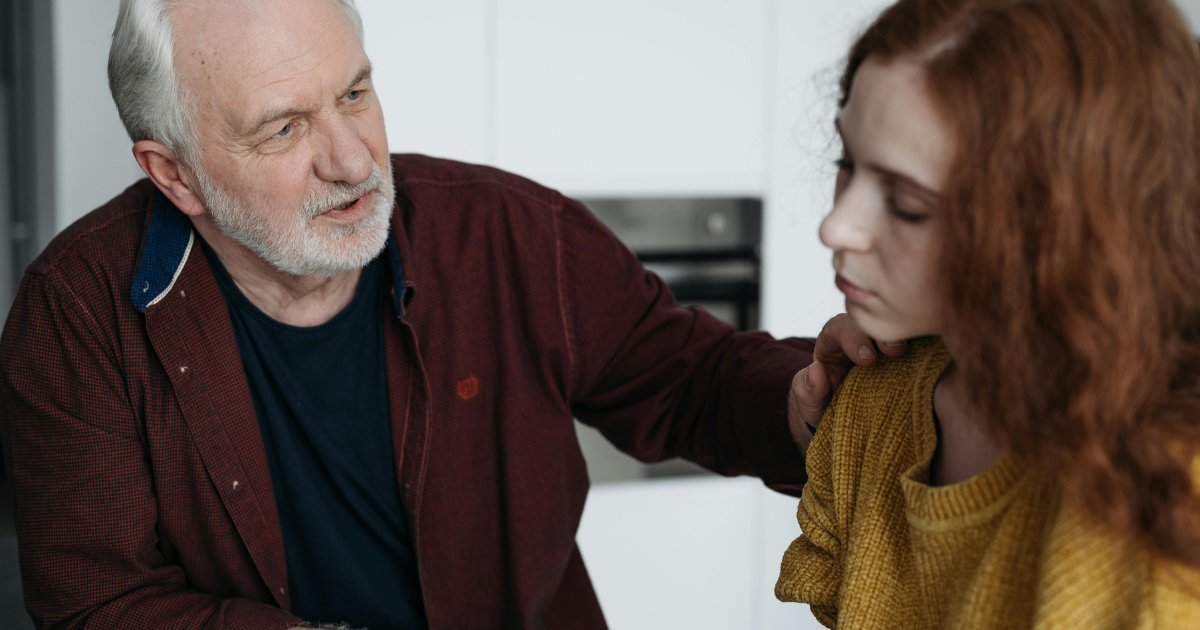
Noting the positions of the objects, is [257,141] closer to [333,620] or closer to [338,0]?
[338,0]

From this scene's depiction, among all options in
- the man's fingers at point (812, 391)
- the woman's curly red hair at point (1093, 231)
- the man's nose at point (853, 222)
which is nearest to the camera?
the woman's curly red hair at point (1093, 231)

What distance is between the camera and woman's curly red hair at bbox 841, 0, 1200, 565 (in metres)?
0.57

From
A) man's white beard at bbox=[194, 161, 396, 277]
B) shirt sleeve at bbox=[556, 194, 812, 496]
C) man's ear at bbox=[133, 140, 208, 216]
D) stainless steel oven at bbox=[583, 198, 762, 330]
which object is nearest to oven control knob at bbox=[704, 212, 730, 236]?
stainless steel oven at bbox=[583, 198, 762, 330]

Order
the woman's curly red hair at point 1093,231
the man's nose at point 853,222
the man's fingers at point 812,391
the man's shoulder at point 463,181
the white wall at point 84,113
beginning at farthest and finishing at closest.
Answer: the white wall at point 84,113
the man's shoulder at point 463,181
the man's fingers at point 812,391
the man's nose at point 853,222
the woman's curly red hair at point 1093,231

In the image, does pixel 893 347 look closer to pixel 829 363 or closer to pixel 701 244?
pixel 829 363

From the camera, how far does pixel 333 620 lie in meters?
1.33

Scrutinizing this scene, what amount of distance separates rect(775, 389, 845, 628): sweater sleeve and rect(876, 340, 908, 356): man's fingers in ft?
0.26

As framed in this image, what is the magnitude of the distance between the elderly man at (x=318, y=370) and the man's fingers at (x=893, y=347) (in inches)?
9.2

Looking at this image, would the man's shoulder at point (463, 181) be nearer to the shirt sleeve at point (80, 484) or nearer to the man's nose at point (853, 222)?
the shirt sleeve at point (80, 484)

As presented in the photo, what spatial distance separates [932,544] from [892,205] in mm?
259

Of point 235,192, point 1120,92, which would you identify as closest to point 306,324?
point 235,192

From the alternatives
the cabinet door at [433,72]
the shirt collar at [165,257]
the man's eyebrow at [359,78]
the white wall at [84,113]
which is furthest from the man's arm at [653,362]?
the white wall at [84,113]

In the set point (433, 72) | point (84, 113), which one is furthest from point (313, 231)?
point (84, 113)

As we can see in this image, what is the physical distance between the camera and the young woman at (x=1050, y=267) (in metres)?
0.57
